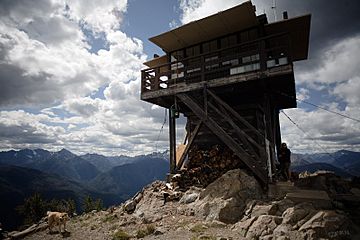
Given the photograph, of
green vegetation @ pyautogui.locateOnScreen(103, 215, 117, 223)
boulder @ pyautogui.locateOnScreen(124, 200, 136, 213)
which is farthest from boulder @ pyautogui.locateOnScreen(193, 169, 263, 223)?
green vegetation @ pyautogui.locateOnScreen(103, 215, 117, 223)

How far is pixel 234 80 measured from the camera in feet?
41.4

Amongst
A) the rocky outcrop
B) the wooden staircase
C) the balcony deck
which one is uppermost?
the balcony deck

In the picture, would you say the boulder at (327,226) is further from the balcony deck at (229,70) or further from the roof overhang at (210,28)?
the roof overhang at (210,28)

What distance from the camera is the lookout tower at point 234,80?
1212 cm

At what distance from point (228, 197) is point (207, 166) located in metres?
3.31

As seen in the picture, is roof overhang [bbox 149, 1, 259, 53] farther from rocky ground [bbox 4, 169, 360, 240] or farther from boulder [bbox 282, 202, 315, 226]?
boulder [bbox 282, 202, 315, 226]

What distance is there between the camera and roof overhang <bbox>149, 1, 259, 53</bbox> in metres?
12.9

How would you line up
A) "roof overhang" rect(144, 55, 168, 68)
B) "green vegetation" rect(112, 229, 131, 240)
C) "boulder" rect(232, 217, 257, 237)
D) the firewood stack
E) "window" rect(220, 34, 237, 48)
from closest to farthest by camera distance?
"boulder" rect(232, 217, 257, 237), "green vegetation" rect(112, 229, 131, 240), the firewood stack, "window" rect(220, 34, 237, 48), "roof overhang" rect(144, 55, 168, 68)

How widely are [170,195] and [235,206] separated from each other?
12.9 feet

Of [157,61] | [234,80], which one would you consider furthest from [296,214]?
[157,61]

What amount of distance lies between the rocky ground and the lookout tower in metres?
1.64

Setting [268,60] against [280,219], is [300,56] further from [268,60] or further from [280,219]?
[280,219]

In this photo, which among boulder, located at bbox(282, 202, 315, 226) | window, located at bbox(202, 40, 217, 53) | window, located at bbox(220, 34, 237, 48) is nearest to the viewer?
boulder, located at bbox(282, 202, 315, 226)

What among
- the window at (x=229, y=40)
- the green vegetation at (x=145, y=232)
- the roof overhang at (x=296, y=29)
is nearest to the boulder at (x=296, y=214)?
the green vegetation at (x=145, y=232)
